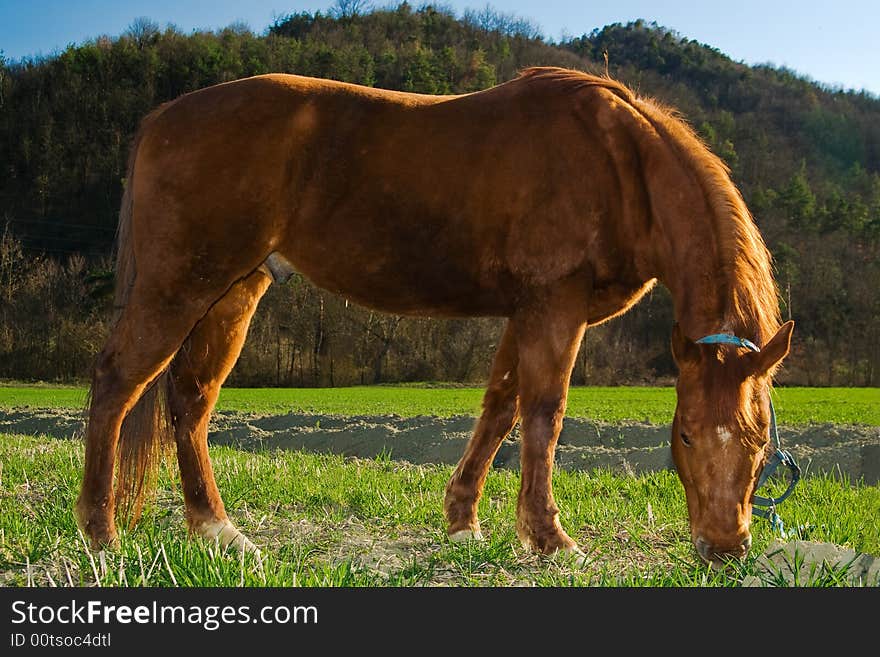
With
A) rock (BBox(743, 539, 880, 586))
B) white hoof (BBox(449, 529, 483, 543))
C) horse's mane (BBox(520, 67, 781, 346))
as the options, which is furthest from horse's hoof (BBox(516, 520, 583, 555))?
horse's mane (BBox(520, 67, 781, 346))

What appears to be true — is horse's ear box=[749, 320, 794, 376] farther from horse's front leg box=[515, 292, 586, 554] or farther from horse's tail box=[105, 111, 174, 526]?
horse's tail box=[105, 111, 174, 526]

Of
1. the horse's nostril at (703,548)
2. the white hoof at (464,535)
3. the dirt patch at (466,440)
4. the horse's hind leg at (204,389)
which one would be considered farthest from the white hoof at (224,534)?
the dirt patch at (466,440)

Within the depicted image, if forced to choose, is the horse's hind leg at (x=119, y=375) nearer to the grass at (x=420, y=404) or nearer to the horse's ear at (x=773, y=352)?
the horse's ear at (x=773, y=352)

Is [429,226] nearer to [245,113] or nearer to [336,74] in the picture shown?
[245,113]

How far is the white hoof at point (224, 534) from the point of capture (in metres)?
3.80

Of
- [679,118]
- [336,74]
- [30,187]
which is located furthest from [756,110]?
[679,118]

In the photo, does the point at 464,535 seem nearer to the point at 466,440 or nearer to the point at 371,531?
the point at 371,531

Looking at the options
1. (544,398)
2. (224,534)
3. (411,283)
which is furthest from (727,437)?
(224,534)

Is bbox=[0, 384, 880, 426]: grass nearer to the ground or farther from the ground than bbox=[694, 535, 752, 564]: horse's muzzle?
nearer to the ground

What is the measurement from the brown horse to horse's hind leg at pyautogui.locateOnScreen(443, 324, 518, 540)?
135 mm

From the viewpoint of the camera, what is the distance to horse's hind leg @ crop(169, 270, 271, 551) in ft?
13.6

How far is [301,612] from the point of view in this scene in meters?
2.39

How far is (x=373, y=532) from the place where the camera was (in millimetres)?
4461

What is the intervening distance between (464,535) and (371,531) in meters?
0.59
